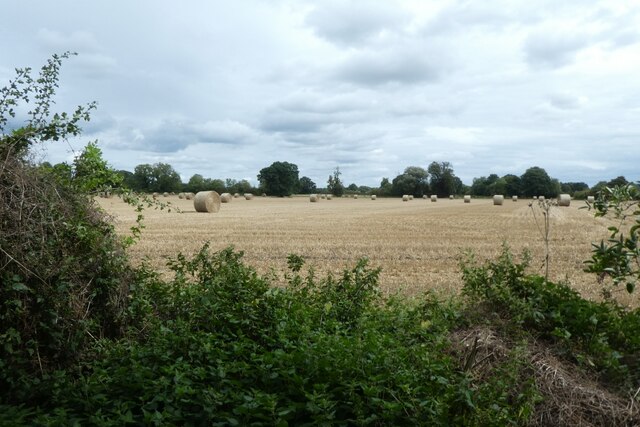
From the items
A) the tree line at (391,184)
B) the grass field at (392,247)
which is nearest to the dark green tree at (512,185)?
the tree line at (391,184)

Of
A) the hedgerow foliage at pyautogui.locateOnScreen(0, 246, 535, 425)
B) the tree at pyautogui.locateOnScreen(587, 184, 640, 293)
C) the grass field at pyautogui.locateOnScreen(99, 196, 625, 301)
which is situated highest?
the tree at pyautogui.locateOnScreen(587, 184, 640, 293)

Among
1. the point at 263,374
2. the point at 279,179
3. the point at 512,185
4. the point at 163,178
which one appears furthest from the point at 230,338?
the point at 512,185

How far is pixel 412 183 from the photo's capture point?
101875mm

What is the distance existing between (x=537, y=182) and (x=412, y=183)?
74.5ft

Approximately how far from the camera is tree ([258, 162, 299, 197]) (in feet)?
301

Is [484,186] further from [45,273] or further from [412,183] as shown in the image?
[45,273]

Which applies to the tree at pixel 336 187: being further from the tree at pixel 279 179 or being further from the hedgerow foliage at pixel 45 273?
the hedgerow foliage at pixel 45 273

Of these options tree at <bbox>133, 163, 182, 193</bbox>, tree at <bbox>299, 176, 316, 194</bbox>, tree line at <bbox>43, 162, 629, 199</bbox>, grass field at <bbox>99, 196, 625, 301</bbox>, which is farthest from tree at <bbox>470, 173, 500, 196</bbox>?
grass field at <bbox>99, 196, 625, 301</bbox>

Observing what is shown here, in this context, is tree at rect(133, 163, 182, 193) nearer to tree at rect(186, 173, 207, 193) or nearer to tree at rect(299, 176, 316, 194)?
tree at rect(186, 173, 207, 193)

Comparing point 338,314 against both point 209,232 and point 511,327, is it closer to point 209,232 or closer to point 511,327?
point 511,327

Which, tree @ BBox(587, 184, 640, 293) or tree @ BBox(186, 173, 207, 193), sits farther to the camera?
tree @ BBox(186, 173, 207, 193)

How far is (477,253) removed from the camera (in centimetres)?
1518

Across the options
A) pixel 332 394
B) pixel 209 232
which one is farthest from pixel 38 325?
pixel 209 232

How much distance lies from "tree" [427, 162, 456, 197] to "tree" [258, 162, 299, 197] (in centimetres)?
2723
